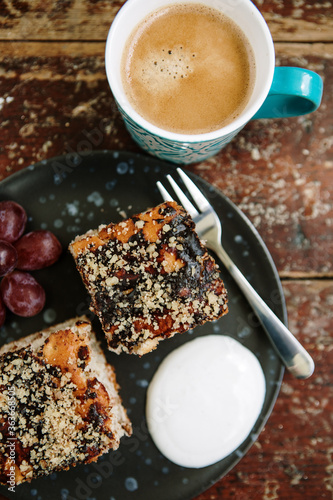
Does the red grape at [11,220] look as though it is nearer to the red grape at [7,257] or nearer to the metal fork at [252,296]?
the red grape at [7,257]

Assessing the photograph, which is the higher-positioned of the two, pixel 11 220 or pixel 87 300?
pixel 11 220

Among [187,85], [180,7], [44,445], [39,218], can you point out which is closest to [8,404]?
[44,445]

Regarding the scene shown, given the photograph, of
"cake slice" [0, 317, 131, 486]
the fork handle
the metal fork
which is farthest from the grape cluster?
the fork handle

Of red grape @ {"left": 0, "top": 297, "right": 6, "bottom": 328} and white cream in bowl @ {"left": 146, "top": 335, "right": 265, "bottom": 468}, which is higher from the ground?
red grape @ {"left": 0, "top": 297, "right": 6, "bottom": 328}

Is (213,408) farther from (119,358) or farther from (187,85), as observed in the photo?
(187,85)

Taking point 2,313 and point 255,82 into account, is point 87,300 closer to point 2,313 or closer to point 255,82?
point 2,313

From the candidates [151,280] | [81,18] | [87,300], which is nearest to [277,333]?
[151,280]

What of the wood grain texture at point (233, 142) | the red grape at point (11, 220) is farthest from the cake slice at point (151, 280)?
the wood grain texture at point (233, 142)

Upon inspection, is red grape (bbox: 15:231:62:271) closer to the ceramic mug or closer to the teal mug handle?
the ceramic mug
